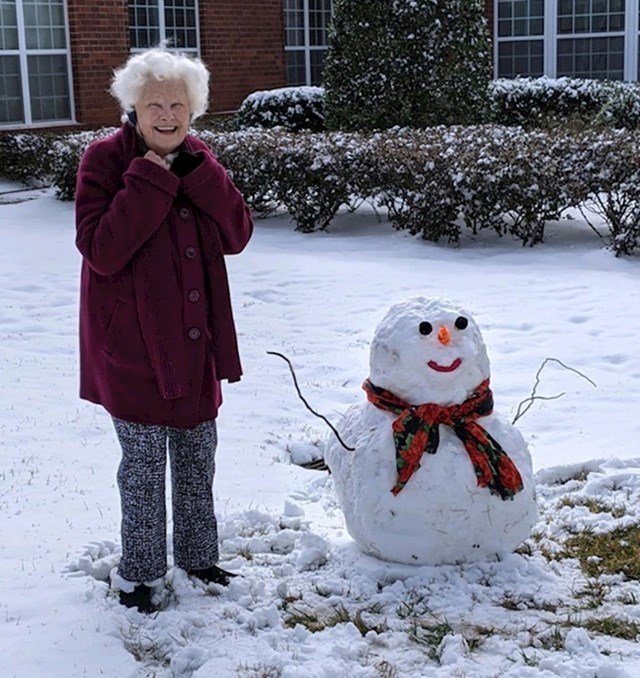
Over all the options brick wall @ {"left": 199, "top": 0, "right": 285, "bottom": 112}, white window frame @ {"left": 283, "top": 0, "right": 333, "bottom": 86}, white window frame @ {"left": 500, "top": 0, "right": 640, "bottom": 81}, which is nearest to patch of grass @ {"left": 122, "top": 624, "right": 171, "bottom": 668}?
brick wall @ {"left": 199, "top": 0, "right": 285, "bottom": 112}

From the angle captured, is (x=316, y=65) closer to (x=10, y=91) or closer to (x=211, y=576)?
Answer: (x=10, y=91)

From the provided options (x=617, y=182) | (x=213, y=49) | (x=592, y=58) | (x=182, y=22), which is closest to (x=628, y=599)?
(x=617, y=182)

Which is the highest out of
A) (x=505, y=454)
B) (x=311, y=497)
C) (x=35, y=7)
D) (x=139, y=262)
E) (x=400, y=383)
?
(x=35, y=7)

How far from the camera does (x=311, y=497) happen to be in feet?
15.0

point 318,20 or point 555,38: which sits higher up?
point 318,20

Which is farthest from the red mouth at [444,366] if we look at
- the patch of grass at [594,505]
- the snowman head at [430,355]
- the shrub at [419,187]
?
the shrub at [419,187]

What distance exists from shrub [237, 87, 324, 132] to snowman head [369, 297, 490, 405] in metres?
12.1

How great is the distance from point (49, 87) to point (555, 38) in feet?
29.6

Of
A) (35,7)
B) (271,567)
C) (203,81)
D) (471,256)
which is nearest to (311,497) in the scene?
(271,567)

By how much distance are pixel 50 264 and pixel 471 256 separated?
11.3 ft

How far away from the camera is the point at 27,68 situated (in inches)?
584

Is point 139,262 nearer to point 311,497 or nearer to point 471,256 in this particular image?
point 311,497

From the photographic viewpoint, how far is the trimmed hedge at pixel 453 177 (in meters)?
9.06

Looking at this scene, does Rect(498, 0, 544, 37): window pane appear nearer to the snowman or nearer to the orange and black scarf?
the snowman
